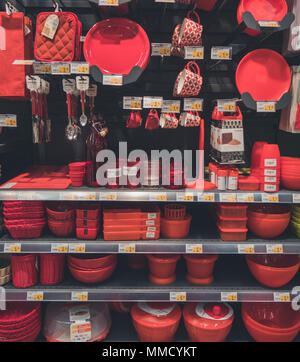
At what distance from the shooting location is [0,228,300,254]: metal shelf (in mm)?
1967

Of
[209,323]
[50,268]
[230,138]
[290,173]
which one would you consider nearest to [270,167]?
[290,173]

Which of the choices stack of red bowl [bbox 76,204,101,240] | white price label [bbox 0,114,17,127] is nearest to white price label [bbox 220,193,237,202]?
stack of red bowl [bbox 76,204,101,240]

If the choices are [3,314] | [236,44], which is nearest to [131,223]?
[3,314]

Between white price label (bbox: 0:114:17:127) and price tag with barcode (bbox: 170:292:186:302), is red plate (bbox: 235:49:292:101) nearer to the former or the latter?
price tag with barcode (bbox: 170:292:186:302)

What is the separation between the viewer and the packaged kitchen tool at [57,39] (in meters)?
1.90

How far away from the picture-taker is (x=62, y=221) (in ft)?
6.62

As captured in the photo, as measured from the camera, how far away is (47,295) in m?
1.99

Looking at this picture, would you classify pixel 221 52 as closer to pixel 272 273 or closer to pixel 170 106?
pixel 170 106

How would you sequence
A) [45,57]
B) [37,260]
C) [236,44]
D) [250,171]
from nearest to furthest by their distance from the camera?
[45,57], [37,260], [250,171], [236,44]

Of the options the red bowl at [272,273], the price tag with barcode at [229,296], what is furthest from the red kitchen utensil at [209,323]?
the red bowl at [272,273]

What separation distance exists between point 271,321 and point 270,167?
1129 millimetres

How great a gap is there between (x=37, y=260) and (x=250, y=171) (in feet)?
5.18
